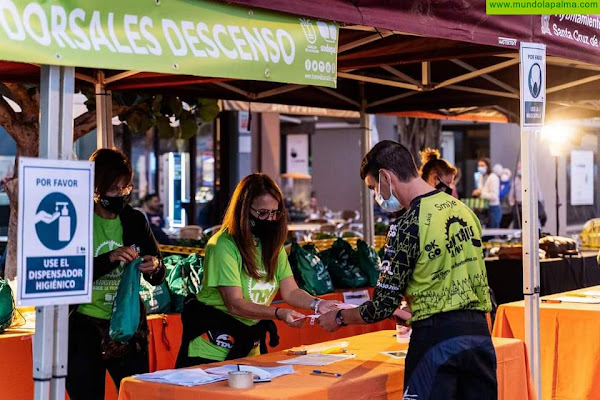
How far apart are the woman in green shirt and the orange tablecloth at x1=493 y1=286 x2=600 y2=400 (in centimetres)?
210

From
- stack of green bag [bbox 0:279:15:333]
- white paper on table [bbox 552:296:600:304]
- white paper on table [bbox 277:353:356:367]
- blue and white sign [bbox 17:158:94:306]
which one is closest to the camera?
blue and white sign [bbox 17:158:94:306]

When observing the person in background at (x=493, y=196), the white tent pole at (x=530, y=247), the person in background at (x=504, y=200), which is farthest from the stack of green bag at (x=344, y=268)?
the person in background at (x=504, y=200)

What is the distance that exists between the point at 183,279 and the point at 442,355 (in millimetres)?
2951

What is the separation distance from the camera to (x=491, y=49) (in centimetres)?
634

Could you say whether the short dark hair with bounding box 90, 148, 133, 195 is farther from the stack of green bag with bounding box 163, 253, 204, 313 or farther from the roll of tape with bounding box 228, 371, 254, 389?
the stack of green bag with bounding box 163, 253, 204, 313

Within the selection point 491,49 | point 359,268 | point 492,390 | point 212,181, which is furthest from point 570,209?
point 492,390

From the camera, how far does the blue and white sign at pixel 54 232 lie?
139 inches

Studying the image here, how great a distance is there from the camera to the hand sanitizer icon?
3.65 m

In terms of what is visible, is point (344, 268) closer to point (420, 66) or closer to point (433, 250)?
point (420, 66)

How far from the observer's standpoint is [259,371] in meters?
4.38

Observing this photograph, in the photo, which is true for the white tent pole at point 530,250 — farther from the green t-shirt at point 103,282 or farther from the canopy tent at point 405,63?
the green t-shirt at point 103,282

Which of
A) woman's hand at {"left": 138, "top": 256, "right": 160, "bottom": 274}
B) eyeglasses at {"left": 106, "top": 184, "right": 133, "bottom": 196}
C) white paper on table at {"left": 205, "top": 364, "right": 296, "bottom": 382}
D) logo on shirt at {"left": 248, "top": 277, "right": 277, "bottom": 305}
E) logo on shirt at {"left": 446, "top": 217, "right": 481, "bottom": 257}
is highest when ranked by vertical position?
eyeglasses at {"left": 106, "top": 184, "right": 133, "bottom": 196}

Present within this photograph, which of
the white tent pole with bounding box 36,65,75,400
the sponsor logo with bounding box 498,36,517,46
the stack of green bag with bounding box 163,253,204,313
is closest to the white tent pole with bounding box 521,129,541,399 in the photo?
the sponsor logo with bounding box 498,36,517,46

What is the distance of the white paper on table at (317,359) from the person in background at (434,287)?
495mm
